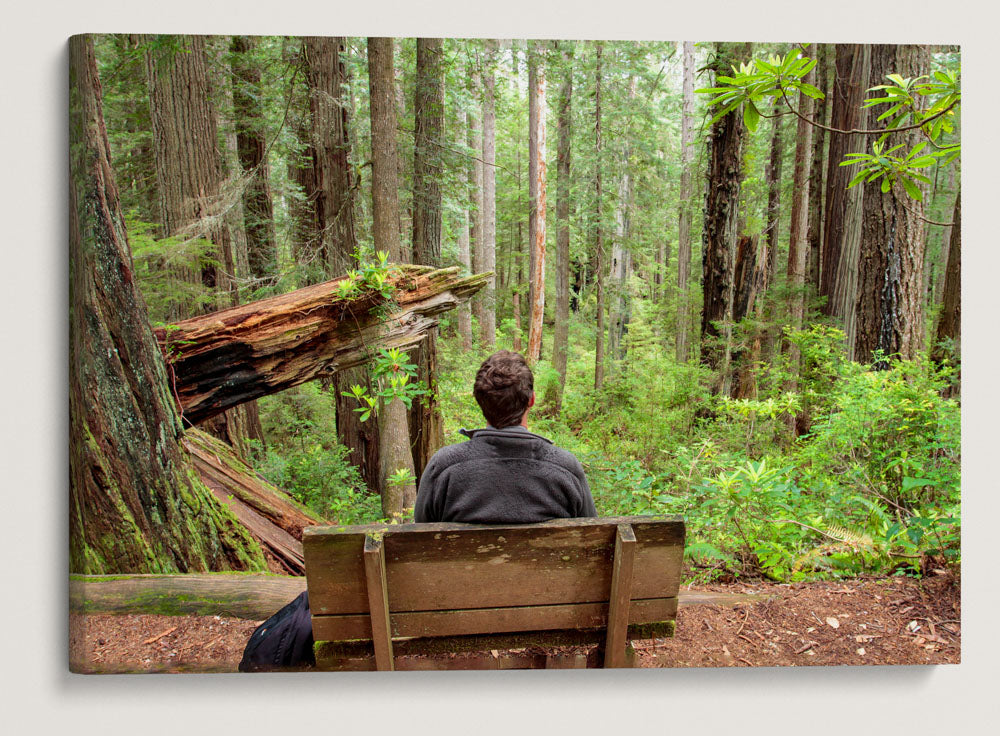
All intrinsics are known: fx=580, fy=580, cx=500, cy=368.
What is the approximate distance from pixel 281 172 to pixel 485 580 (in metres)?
2.34

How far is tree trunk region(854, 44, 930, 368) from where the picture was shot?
299 centimetres

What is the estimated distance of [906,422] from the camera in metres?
2.81

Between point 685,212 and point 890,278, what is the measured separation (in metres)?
1.12

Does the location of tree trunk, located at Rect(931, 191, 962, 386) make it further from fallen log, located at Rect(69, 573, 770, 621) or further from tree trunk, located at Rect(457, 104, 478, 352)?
tree trunk, located at Rect(457, 104, 478, 352)

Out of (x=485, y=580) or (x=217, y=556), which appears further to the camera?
(x=217, y=556)

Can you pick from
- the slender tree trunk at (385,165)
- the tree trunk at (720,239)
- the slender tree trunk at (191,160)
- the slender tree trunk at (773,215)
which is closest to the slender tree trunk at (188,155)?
the slender tree trunk at (191,160)

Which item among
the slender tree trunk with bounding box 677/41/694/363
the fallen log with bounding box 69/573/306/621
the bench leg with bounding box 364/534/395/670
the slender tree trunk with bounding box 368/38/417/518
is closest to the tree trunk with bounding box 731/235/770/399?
the slender tree trunk with bounding box 677/41/694/363

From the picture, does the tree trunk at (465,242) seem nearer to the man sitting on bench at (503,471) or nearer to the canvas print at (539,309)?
the canvas print at (539,309)

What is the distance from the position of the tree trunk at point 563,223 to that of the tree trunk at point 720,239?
0.73 m

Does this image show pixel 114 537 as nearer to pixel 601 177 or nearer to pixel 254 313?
pixel 254 313

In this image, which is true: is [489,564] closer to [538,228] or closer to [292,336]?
[292,336]

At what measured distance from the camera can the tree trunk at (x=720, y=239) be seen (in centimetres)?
302

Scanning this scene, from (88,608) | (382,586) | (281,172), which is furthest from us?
(281,172)

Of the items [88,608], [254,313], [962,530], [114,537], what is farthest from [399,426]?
[962,530]
